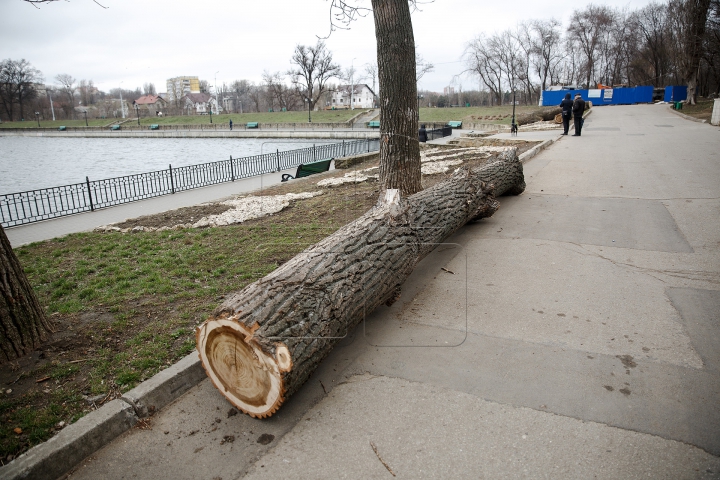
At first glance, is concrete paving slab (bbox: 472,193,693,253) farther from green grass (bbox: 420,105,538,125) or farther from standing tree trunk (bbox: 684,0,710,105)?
green grass (bbox: 420,105,538,125)

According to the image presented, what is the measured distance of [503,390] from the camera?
10.5 feet

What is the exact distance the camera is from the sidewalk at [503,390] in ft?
8.55

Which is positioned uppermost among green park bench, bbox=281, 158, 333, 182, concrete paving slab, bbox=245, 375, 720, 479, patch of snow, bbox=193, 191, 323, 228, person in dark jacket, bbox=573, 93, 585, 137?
person in dark jacket, bbox=573, 93, 585, 137

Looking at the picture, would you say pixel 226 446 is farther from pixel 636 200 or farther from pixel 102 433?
pixel 636 200

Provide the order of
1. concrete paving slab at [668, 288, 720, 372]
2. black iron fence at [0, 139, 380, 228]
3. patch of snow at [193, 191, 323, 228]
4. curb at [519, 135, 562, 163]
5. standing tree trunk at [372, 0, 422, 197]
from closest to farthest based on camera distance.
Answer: concrete paving slab at [668, 288, 720, 372]
standing tree trunk at [372, 0, 422, 197]
patch of snow at [193, 191, 323, 228]
curb at [519, 135, 562, 163]
black iron fence at [0, 139, 380, 228]

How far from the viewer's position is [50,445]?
264cm

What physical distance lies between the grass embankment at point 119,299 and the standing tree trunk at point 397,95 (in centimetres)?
120

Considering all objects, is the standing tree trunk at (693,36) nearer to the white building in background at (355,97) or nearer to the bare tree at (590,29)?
the bare tree at (590,29)

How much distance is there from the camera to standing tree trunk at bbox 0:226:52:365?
3.57 metres

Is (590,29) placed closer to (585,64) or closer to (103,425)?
(585,64)

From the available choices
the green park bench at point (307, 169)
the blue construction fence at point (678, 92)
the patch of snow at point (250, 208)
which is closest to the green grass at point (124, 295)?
the patch of snow at point (250, 208)

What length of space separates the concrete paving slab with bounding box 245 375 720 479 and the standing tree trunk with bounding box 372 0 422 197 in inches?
187

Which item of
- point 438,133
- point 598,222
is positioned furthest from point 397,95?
point 438,133

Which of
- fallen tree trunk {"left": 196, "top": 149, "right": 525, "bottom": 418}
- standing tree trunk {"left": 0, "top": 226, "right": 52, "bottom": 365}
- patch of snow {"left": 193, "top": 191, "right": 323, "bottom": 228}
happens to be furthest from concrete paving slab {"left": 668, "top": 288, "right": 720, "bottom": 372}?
patch of snow {"left": 193, "top": 191, "right": 323, "bottom": 228}
